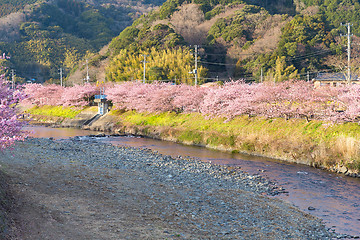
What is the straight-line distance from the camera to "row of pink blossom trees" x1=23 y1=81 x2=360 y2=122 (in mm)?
25984

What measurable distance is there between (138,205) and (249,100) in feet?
77.6

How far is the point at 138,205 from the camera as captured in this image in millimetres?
12461

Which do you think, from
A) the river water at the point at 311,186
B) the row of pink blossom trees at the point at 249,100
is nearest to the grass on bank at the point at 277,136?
the row of pink blossom trees at the point at 249,100

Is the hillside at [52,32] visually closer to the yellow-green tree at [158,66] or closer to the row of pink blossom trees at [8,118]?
the yellow-green tree at [158,66]

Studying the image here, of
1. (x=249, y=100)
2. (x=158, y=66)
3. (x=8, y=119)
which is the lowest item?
(x=8, y=119)

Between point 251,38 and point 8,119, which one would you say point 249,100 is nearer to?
point 8,119

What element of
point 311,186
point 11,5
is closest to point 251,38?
point 311,186

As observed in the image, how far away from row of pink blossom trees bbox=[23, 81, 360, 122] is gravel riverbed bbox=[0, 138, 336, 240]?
458 cm

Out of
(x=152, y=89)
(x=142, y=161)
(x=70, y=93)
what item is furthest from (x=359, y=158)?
(x=70, y=93)

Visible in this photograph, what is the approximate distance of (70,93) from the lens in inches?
2689

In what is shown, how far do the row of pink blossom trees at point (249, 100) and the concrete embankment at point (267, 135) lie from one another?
0.91 metres

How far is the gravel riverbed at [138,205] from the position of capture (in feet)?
32.4

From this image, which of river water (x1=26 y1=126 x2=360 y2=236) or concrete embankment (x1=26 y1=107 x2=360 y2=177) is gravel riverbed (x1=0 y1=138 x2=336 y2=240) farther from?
concrete embankment (x1=26 y1=107 x2=360 y2=177)

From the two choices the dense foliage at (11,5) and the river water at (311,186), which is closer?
the river water at (311,186)
